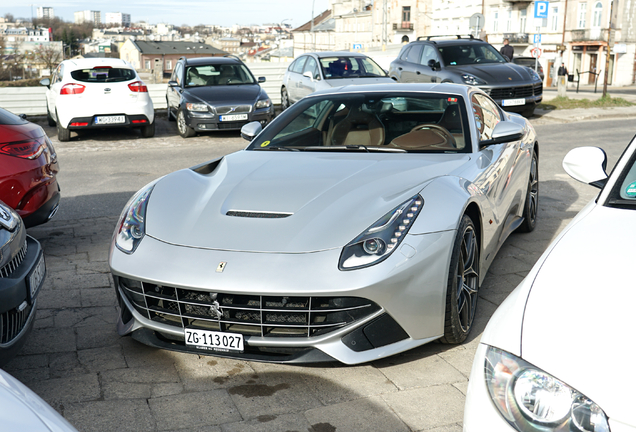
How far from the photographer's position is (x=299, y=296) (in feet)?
10.2

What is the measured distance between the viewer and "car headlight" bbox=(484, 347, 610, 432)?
1734 mm

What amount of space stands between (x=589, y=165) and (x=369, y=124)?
2.00 metres

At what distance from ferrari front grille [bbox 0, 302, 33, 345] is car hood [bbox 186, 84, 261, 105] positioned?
1047 cm

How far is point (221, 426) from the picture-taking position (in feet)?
9.77

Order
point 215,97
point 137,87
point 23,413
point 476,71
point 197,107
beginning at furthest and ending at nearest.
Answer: point 476,71 → point 215,97 → point 197,107 → point 137,87 → point 23,413

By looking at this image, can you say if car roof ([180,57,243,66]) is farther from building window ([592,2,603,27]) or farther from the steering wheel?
building window ([592,2,603,27])

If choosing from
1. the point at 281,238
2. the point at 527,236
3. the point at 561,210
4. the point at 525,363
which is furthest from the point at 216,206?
the point at 561,210

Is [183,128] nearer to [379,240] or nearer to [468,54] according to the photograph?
[468,54]

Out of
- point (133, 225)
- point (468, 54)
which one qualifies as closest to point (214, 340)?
point (133, 225)

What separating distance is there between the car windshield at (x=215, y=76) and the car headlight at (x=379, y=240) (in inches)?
460

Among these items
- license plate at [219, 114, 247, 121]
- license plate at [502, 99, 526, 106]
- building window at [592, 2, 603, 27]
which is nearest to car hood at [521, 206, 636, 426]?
license plate at [219, 114, 247, 121]

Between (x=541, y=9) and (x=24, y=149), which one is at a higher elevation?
(x=541, y=9)

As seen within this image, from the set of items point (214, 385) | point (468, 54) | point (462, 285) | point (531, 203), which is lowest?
point (214, 385)

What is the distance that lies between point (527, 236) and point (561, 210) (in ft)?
4.29
